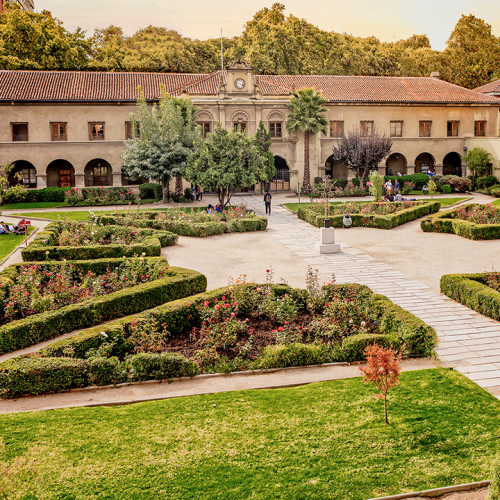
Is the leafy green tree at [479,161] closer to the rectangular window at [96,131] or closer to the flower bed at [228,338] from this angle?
the rectangular window at [96,131]

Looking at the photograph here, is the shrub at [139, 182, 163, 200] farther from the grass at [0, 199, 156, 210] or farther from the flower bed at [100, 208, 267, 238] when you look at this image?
the flower bed at [100, 208, 267, 238]

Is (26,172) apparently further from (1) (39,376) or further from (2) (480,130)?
(2) (480,130)

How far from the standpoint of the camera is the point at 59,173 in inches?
1702

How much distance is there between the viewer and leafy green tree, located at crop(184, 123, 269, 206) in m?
28.5

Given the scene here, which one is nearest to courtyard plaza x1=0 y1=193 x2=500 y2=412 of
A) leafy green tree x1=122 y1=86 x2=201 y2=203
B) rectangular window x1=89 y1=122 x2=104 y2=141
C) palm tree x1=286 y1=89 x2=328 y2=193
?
leafy green tree x1=122 y1=86 x2=201 y2=203

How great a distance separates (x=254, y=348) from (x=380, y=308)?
3065 mm

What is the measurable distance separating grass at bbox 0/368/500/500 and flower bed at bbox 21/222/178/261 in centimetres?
929

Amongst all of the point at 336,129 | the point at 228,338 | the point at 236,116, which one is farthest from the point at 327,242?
the point at 336,129

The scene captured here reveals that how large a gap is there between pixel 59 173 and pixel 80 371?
1470 inches

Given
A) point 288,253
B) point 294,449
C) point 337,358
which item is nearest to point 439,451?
point 294,449

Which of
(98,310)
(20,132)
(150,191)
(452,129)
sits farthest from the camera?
(452,129)

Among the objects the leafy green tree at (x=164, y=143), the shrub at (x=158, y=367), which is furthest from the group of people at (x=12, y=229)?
the shrub at (x=158, y=367)

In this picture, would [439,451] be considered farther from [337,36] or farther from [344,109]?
[337,36]

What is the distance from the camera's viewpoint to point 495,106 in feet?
153
